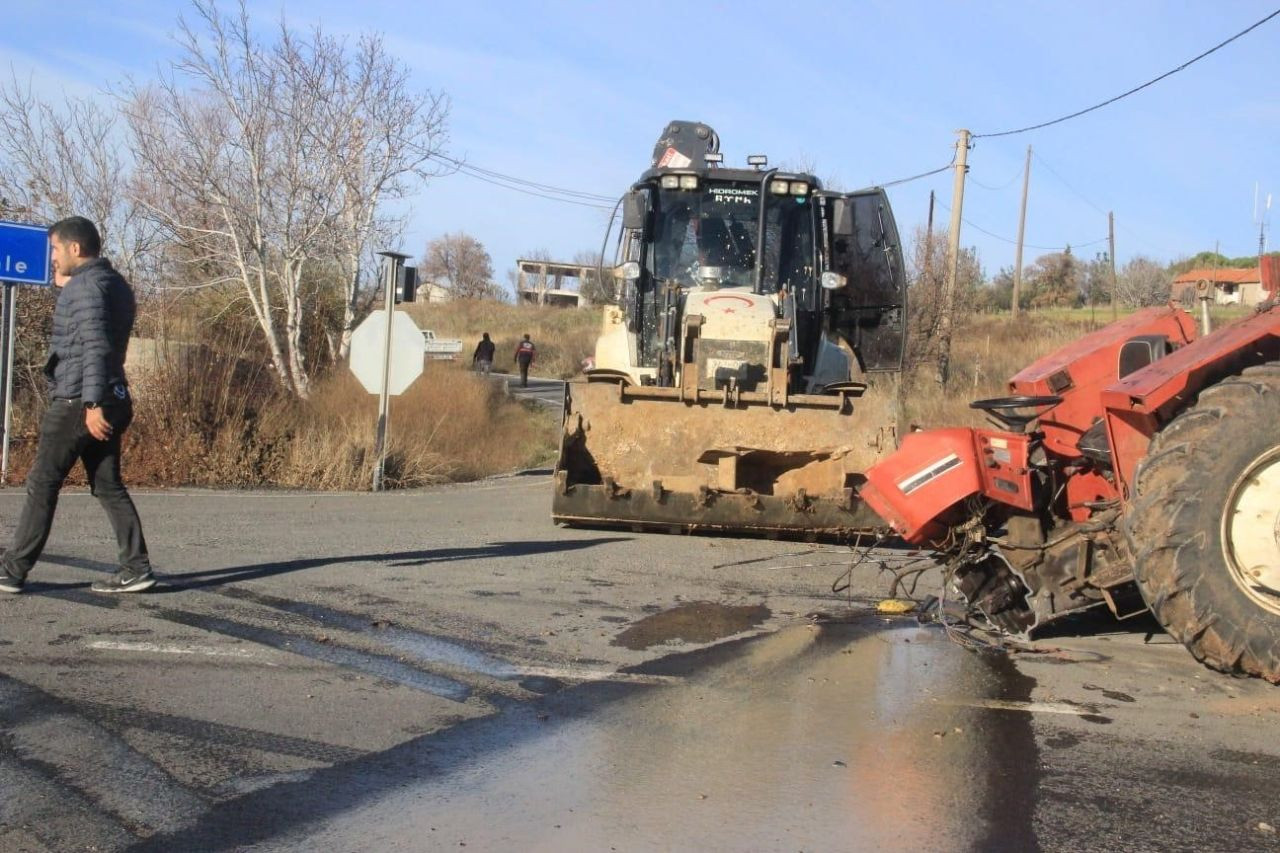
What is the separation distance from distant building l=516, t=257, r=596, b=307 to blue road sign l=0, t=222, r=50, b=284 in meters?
67.0

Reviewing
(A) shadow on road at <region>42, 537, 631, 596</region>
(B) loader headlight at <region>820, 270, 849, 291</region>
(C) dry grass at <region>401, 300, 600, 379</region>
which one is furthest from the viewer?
(C) dry grass at <region>401, 300, 600, 379</region>

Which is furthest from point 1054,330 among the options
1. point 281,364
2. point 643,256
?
point 643,256

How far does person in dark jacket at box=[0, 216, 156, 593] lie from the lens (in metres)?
6.50

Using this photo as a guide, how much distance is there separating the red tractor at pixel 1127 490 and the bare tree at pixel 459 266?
77.8 meters

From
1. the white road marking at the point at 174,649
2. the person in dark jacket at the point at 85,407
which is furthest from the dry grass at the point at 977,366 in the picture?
the white road marking at the point at 174,649

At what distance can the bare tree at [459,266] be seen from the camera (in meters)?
84.5

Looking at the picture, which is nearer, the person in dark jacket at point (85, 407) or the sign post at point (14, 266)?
the person in dark jacket at point (85, 407)

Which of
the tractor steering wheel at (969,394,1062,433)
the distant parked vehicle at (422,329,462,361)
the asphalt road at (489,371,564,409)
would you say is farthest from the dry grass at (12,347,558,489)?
the asphalt road at (489,371,564,409)

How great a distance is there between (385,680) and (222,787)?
4.37 ft

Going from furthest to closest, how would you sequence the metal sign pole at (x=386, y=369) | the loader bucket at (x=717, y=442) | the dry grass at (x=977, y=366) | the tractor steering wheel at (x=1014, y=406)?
the dry grass at (x=977, y=366), the metal sign pole at (x=386, y=369), the loader bucket at (x=717, y=442), the tractor steering wheel at (x=1014, y=406)

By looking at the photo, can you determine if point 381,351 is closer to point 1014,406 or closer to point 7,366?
point 7,366

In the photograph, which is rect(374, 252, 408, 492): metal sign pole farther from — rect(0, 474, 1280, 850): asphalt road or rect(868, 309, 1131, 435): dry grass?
rect(868, 309, 1131, 435): dry grass

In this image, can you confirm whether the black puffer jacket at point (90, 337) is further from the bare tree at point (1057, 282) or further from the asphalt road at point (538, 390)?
the bare tree at point (1057, 282)

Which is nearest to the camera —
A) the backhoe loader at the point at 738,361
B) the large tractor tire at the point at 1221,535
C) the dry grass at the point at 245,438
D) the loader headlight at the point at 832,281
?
the large tractor tire at the point at 1221,535
